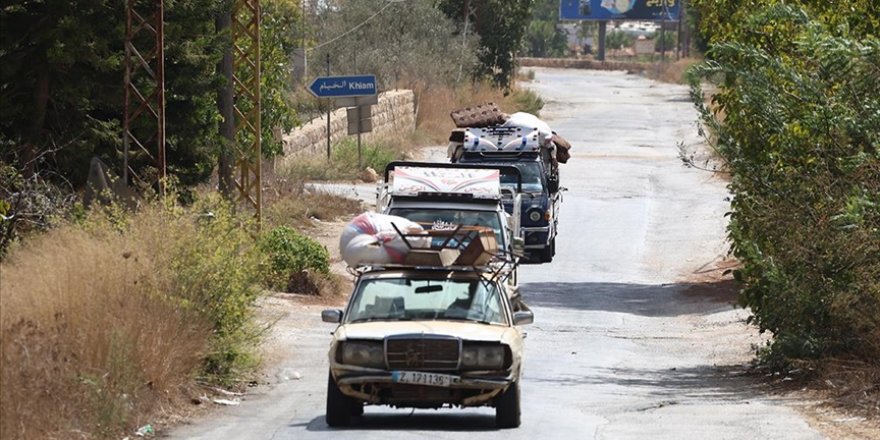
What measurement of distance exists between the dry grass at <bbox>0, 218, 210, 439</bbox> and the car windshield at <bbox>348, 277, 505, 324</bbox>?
88.8 inches

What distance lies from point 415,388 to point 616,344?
34.4ft

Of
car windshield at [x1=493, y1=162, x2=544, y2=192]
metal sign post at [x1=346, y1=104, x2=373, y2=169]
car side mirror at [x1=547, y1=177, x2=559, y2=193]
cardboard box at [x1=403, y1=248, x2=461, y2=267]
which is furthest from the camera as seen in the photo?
metal sign post at [x1=346, y1=104, x2=373, y2=169]

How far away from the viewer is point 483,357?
14164 mm

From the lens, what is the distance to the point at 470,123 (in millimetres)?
35156

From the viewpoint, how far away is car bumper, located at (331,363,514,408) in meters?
14.1

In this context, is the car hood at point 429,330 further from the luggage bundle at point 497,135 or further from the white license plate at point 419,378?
the luggage bundle at point 497,135

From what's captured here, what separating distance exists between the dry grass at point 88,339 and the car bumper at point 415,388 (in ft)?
6.94

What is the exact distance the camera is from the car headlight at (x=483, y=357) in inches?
557

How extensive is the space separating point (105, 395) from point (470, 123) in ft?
70.5

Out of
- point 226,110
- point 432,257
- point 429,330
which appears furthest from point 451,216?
point 429,330

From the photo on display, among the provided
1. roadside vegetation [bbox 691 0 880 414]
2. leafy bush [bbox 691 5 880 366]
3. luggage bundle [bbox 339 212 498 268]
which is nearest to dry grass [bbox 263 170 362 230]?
roadside vegetation [bbox 691 0 880 414]

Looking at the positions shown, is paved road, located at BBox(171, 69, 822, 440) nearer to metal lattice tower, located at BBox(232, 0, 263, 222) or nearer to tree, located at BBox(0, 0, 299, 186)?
metal lattice tower, located at BBox(232, 0, 263, 222)

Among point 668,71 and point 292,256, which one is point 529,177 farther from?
point 668,71

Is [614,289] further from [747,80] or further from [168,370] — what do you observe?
[168,370]
